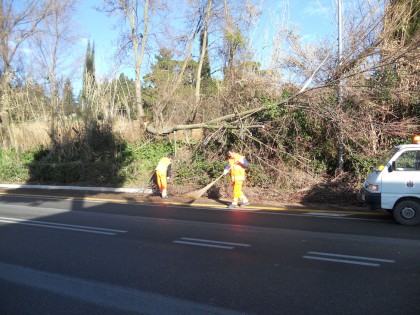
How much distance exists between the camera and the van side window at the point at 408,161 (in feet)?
28.0

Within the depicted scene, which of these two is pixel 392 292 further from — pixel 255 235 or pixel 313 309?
pixel 255 235

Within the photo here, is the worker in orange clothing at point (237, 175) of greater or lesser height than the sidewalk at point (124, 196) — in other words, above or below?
above

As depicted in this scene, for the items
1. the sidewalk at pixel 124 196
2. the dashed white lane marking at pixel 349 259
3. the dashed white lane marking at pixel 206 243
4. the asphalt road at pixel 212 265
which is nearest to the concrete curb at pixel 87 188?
the sidewalk at pixel 124 196

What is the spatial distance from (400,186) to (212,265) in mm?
4836

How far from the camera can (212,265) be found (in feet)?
19.3

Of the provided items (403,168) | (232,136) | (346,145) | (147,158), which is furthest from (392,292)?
(147,158)

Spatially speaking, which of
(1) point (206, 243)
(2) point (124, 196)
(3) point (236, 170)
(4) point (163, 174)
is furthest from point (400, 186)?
(2) point (124, 196)

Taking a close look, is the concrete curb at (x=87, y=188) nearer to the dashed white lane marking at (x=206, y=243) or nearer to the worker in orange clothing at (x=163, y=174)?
the worker in orange clothing at (x=163, y=174)

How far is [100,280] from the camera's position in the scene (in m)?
5.37

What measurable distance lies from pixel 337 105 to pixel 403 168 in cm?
560

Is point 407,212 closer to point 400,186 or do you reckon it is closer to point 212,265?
point 400,186

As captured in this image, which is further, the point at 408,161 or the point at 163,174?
the point at 163,174

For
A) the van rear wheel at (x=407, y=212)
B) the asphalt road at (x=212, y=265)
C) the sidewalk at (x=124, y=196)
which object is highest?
the van rear wheel at (x=407, y=212)

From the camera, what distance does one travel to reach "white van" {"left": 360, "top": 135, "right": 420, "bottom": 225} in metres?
8.41
